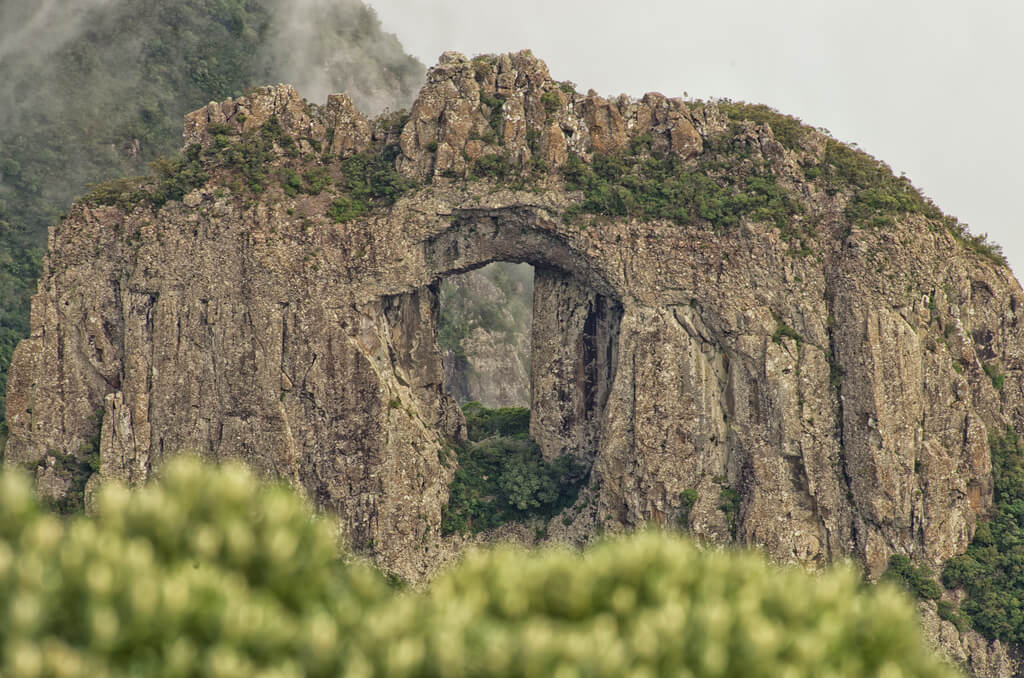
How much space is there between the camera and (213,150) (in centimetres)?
5666

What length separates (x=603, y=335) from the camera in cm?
5897

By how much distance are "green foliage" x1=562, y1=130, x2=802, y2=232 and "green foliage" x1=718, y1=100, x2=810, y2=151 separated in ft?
7.79

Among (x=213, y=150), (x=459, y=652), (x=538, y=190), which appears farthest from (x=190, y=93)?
(x=459, y=652)

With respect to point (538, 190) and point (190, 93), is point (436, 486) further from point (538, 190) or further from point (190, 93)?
point (190, 93)

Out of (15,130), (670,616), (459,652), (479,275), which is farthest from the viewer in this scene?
(479,275)

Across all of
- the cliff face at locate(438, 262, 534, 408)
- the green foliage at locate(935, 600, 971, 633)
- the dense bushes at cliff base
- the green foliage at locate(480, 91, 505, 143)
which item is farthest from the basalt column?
the cliff face at locate(438, 262, 534, 408)

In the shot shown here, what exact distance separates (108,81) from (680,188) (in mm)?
83173

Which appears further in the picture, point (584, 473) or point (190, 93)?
point (190, 93)

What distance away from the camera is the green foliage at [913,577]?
49688 mm

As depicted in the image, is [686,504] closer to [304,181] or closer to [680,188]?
[680,188]

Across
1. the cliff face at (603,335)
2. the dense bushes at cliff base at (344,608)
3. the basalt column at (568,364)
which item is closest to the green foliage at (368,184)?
the cliff face at (603,335)

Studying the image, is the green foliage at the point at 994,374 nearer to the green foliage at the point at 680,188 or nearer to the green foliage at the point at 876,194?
the green foliage at the point at 876,194

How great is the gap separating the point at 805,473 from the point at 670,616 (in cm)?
3589

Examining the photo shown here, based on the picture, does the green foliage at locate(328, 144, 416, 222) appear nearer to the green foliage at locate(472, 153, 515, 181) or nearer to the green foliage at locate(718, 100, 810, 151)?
the green foliage at locate(472, 153, 515, 181)
